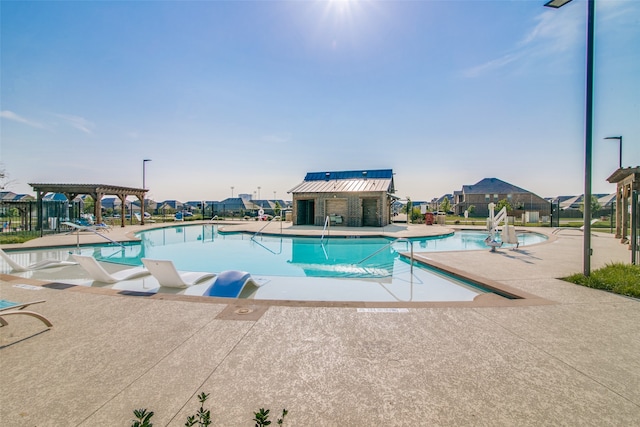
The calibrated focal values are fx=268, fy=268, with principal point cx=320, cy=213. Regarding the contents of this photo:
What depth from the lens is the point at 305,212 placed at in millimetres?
23531

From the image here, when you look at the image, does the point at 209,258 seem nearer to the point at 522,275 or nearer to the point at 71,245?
the point at 71,245

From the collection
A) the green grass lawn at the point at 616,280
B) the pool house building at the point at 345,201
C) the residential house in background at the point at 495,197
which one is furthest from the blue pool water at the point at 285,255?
the residential house in background at the point at 495,197

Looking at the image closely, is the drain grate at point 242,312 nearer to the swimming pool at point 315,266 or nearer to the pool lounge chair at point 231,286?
the pool lounge chair at point 231,286

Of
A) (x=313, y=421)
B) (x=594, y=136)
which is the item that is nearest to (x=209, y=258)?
(x=313, y=421)

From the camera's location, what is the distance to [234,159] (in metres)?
22.2

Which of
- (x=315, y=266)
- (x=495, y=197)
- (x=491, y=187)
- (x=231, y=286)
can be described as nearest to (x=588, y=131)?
(x=315, y=266)

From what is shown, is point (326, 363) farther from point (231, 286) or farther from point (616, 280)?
point (616, 280)

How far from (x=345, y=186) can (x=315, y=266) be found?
44.9ft

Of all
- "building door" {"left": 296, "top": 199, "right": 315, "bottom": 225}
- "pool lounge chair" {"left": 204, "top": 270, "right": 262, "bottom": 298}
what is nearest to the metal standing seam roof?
"building door" {"left": 296, "top": 199, "right": 315, "bottom": 225}

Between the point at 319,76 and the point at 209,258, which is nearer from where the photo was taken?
the point at 209,258

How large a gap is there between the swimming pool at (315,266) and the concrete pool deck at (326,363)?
203 centimetres

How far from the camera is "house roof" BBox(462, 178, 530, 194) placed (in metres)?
49.4

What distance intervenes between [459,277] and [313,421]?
5.83 m

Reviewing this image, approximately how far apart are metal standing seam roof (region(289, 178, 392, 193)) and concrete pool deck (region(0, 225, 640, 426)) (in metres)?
17.2
